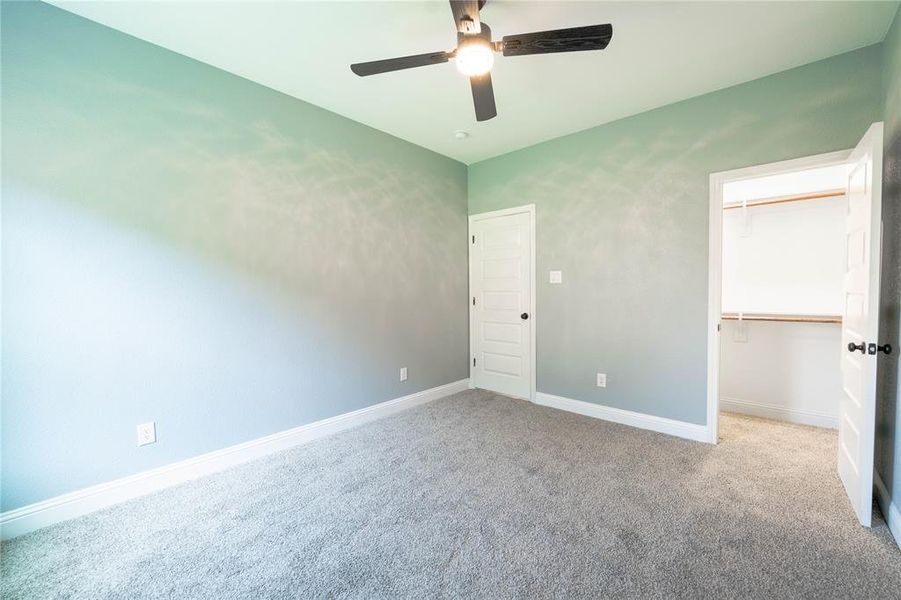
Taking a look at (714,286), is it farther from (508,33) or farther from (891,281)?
(508,33)

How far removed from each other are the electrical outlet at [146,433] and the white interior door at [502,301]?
115 inches

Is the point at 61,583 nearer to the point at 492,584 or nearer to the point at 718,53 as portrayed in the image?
the point at 492,584

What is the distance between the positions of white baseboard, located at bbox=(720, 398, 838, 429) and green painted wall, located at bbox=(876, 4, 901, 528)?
1.17m

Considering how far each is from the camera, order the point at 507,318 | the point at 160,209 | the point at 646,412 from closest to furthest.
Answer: the point at 160,209 < the point at 646,412 < the point at 507,318

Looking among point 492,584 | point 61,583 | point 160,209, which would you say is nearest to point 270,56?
point 160,209

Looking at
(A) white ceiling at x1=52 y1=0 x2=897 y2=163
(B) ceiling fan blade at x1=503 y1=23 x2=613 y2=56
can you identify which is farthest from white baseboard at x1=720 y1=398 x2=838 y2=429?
(B) ceiling fan blade at x1=503 y1=23 x2=613 y2=56

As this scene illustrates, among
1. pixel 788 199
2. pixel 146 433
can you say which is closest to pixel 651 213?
pixel 788 199

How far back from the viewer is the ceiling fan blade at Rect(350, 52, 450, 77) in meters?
1.71

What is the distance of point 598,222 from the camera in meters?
3.27

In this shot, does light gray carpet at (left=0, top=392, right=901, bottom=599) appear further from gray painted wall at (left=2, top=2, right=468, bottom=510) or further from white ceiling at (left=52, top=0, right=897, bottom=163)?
white ceiling at (left=52, top=0, right=897, bottom=163)

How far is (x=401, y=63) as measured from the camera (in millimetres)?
1777

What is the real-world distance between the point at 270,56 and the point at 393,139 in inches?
51.4

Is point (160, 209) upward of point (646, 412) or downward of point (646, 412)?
upward

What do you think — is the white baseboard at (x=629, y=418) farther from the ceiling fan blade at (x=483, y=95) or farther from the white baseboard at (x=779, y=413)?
the ceiling fan blade at (x=483, y=95)
